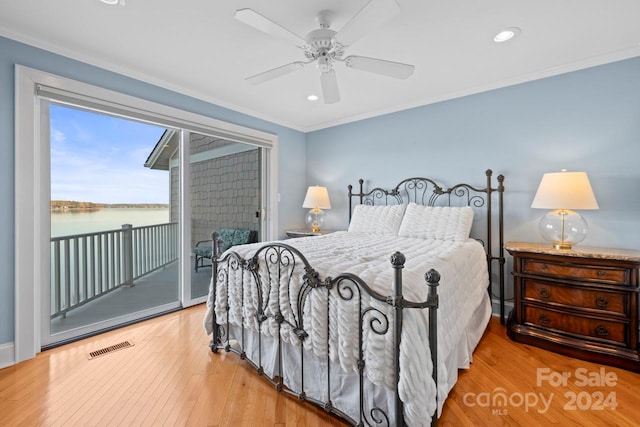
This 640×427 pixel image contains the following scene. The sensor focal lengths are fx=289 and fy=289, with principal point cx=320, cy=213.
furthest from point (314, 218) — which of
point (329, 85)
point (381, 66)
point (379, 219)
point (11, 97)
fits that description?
point (11, 97)

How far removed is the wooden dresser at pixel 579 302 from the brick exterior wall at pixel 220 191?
3.20 m

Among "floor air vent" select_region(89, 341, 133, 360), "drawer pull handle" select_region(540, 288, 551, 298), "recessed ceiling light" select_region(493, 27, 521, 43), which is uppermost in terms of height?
"recessed ceiling light" select_region(493, 27, 521, 43)

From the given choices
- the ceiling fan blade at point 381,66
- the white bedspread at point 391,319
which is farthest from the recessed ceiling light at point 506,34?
the white bedspread at point 391,319

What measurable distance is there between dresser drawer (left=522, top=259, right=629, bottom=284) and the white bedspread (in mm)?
493

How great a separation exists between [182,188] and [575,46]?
3912mm

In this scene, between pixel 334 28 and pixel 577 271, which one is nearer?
pixel 334 28

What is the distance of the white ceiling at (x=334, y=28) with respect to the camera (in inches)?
74.2

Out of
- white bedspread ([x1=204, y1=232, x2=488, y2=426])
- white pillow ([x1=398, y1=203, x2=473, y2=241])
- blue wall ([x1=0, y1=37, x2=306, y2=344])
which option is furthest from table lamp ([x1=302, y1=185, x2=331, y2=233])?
blue wall ([x1=0, y1=37, x2=306, y2=344])

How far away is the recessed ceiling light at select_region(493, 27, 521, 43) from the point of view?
83.5 inches

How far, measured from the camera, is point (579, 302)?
7.41 ft

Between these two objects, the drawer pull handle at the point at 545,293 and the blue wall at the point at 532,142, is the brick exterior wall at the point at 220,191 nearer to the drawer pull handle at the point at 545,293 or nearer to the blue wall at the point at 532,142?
the blue wall at the point at 532,142

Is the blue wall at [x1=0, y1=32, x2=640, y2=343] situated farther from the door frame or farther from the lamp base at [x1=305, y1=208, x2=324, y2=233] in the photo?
the lamp base at [x1=305, y1=208, x2=324, y2=233]

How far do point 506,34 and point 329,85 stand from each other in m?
1.37

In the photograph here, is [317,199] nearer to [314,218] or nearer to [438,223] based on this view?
[314,218]
